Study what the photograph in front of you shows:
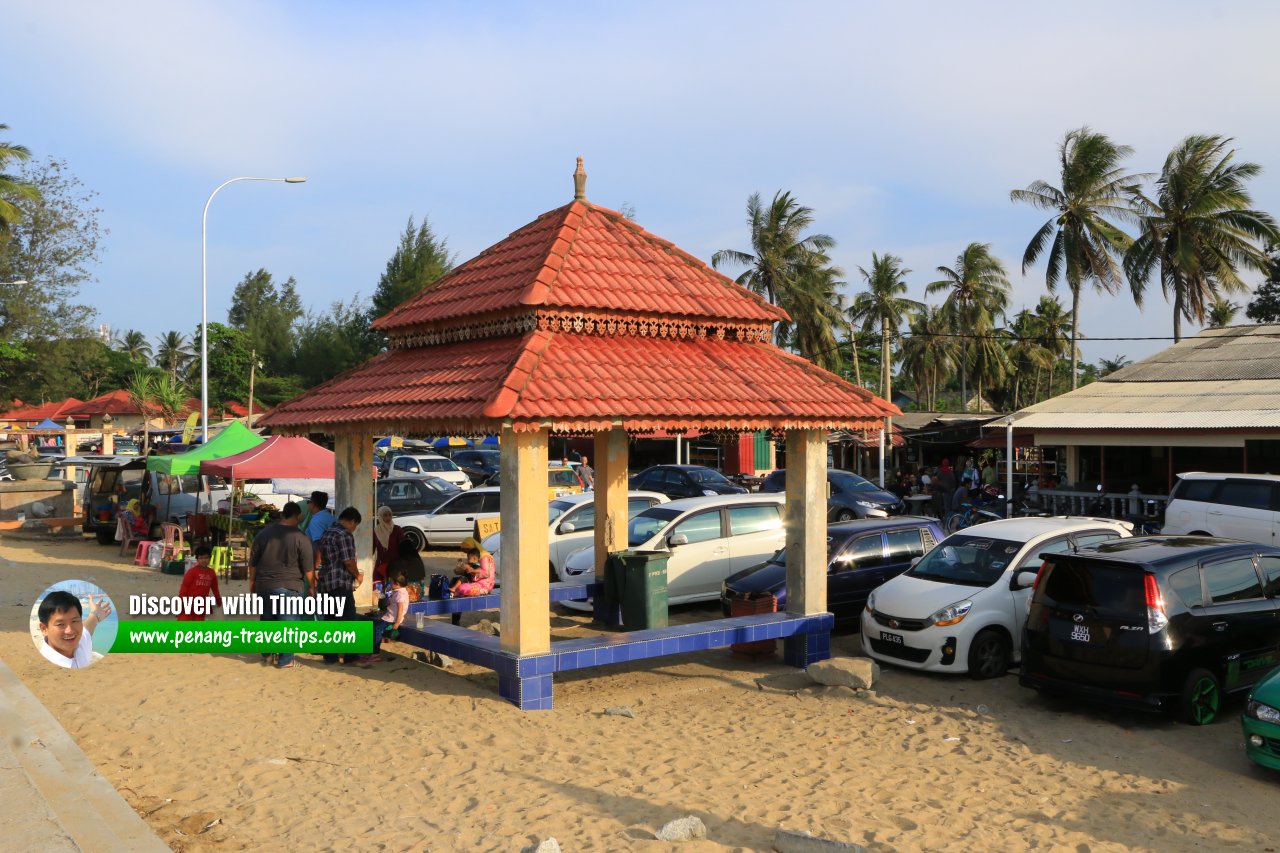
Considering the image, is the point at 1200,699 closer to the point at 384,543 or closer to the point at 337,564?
the point at 337,564

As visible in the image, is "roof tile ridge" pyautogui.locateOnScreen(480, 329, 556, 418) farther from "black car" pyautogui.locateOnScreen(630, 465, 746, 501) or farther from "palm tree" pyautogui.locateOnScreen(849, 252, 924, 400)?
"palm tree" pyautogui.locateOnScreen(849, 252, 924, 400)

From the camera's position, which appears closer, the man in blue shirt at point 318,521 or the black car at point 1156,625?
the black car at point 1156,625

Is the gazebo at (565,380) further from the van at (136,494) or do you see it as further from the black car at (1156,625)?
the van at (136,494)

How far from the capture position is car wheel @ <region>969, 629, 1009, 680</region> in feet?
33.0

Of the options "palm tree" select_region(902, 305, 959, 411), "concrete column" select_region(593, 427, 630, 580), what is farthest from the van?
"palm tree" select_region(902, 305, 959, 411)

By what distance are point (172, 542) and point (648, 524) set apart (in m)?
9.78

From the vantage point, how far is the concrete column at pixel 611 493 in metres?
12.5

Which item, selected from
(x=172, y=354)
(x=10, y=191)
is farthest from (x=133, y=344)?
(x=10, y=191)

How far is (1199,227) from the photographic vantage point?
33.9 metres

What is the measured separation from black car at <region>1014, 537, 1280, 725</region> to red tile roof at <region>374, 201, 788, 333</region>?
4.28 m

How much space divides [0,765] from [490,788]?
3570 millimetres

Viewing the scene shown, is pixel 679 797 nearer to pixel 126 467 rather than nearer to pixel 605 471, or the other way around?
pixel 605 471

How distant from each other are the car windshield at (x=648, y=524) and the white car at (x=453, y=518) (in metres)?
6.38

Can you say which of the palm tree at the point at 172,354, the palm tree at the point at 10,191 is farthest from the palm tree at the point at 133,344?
the palm tree at the point at 10,191
